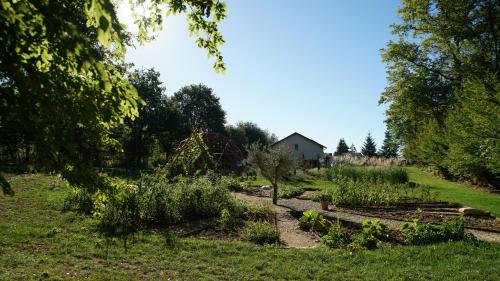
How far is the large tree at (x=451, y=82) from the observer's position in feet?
57.3

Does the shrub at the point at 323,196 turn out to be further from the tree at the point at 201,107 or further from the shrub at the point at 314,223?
the tree at the point at 201,107

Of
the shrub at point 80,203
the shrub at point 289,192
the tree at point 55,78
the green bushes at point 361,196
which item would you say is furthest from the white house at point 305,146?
the tree at point 55,78

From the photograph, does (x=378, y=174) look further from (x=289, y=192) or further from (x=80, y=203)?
(x=80, y=203)

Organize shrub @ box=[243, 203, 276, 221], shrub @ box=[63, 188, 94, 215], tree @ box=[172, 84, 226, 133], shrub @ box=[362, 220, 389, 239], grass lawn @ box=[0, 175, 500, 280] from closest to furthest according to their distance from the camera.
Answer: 1. grass lawn @ box=[0, 175, 500, 280]
2. shrub @ box=[362, 220, 389, 239]
3. shrub @ box=[63, 188, 94, 215]
4. shrub @ box=[243, 203, 276, 221]
5. tree @ box=[172, 84, 226, 133]

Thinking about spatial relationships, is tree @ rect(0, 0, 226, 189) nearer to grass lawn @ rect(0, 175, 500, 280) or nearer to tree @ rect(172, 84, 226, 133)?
grass lawn @ rect(0, 175, 500, 280)

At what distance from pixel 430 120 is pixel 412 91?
3362mm

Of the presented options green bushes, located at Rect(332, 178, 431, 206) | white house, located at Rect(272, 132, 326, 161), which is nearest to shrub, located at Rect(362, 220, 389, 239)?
green bushes, located at Rect(332, 178, 431, 206)

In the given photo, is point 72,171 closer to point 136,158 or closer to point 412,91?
point 412,91

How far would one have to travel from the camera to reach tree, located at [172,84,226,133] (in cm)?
5831

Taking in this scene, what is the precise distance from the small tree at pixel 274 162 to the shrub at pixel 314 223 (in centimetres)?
440

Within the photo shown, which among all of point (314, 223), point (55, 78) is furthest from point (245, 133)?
point (55, 78)

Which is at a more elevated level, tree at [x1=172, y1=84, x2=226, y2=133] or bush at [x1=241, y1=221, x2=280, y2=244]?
tree at [x1=172, y1=84, x2=226, y2=133]

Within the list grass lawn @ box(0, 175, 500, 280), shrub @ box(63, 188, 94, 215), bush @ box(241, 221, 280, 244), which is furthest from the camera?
shrub @ box(63, 188, 94, 215)

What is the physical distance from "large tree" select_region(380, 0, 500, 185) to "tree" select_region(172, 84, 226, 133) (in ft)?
96.7
